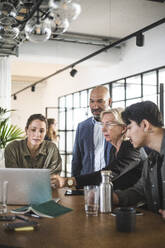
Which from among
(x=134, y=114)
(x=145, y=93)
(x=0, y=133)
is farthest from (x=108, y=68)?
(x=134, y=114)

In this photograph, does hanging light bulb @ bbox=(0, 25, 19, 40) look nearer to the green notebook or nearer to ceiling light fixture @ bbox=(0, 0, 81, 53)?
ceiling light fixture @ bbox=(0, 0, 81, 53)

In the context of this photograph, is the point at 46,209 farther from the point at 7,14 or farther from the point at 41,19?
the point at 7,14

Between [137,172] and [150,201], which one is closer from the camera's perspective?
[150,201]

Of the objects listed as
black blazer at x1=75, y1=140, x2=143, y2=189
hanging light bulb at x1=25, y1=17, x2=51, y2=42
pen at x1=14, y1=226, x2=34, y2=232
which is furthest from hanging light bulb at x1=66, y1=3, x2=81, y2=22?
pen at x1=14, y1=226, x2=34, y2=232

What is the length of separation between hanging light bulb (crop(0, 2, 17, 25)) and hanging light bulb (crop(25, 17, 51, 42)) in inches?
14.1

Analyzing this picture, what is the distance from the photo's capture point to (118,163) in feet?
8.72

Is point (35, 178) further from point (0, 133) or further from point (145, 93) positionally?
point (145, 93)

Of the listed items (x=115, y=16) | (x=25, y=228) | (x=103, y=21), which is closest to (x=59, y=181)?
(x=25, y=228)

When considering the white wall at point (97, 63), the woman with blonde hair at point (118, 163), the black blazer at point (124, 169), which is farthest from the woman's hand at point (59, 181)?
the white wall at point (97, 63)

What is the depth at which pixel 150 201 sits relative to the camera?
222 cm

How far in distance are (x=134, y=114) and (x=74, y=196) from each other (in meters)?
→ 0.84

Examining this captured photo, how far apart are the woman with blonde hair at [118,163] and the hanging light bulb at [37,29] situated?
31.3 inches

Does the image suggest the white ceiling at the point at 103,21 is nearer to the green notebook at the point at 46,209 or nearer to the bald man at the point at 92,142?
the bald man at the point at 92,142

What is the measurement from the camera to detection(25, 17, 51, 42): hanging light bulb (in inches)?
102
